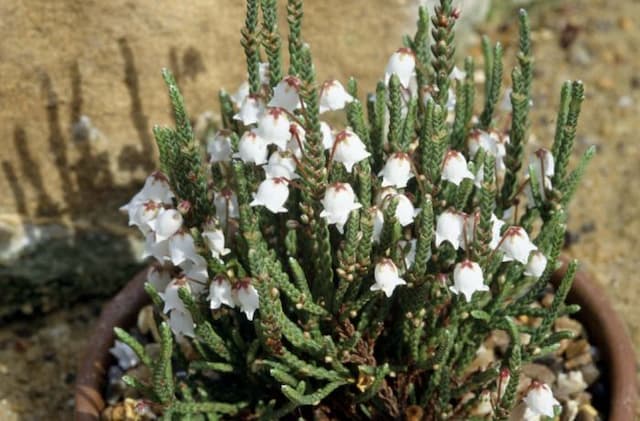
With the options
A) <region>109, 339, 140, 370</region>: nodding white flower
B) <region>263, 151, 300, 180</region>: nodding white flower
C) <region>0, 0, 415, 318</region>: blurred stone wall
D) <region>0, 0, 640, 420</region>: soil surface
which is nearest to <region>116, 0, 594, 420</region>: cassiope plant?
<region>263, 151, 300, 180</region>: nodding white flower

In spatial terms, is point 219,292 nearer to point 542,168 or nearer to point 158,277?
point 158,277

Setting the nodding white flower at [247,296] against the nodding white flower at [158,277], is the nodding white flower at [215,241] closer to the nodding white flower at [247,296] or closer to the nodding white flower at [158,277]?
the nodding white flower at [247,296]

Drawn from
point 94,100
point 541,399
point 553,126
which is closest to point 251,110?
point 541,399

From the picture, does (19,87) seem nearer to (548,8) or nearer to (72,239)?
(72,239)

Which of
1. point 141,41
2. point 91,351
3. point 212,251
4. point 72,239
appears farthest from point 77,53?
point 212,251

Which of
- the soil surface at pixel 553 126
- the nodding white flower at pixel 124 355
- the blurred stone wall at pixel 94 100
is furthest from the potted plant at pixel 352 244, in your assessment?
the soil surface at pixel 553 126

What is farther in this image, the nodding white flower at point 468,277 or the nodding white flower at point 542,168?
the nodding white flower at point 542,168
